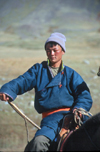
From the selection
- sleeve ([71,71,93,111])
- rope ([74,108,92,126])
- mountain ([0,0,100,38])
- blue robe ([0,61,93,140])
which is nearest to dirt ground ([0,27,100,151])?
blue robe ([0,61,93,140])

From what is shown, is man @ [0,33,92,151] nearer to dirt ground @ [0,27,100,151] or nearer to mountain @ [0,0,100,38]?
dirt ground @ [0,27,100,151]

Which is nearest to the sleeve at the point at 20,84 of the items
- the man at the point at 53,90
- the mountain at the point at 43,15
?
the man at the point at 53,90

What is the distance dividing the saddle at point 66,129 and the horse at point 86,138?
0.9 inches

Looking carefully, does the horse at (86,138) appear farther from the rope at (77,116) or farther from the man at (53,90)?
the man at (53,90)

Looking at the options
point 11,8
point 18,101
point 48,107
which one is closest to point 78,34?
point 11,8

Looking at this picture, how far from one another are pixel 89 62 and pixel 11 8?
15286 millimetres

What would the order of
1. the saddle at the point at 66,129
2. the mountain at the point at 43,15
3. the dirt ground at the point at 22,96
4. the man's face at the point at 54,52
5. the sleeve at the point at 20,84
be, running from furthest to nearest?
1. the mountain at the point at 43,15
2. the dirt ground at the point at 22,96
3. the man's face at the point at 54,52
4. the sleeve at the point at 20,84
5. the saddle at the point at 66,129

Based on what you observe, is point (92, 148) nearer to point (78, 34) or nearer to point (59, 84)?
point (59, 84)

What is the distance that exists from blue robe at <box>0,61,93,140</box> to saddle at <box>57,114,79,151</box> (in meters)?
0.11

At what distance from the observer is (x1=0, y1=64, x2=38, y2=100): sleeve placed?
212 centimetres

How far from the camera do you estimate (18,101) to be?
5.85 metres

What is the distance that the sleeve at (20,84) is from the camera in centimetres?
212

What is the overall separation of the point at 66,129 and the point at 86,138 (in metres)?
0.29

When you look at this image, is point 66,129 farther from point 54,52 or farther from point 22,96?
point 22,96
